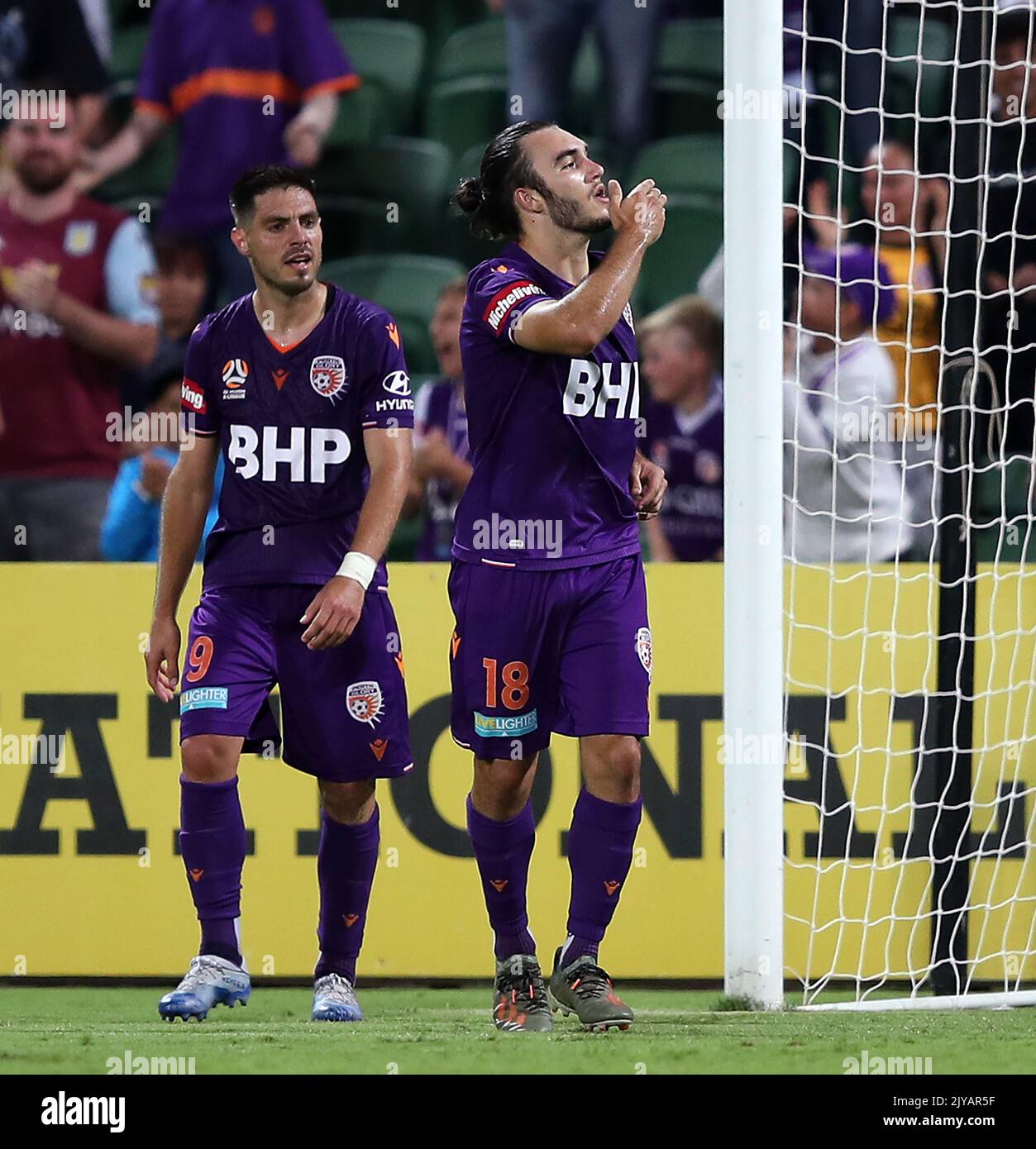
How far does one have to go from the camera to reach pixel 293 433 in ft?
13.2

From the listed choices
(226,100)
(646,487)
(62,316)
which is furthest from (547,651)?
(226,100)

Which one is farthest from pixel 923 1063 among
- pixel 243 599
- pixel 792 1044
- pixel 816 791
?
pixel 816 791

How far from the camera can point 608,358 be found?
3.59m

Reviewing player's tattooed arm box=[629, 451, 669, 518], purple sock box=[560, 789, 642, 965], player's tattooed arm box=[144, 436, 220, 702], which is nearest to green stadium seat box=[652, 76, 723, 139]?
player's tattooed arm box=[144, 436, 220, 702]

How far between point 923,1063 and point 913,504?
2922 millimetres

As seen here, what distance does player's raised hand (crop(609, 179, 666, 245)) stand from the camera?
3.34 metres

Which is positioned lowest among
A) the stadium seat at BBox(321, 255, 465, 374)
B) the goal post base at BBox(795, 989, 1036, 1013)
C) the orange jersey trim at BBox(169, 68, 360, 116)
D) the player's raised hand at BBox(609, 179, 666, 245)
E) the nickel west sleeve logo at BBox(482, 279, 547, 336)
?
the goal post base at BBox(795, 989, 1036, 1013)

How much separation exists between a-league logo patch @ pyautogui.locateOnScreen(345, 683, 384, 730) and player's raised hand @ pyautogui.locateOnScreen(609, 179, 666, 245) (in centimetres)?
125

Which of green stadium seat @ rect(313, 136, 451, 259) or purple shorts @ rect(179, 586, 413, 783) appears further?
green stadium seat @ rect(313, 136, 451, 259)

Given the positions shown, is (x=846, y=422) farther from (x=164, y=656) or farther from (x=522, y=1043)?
(x=522, y=1043)

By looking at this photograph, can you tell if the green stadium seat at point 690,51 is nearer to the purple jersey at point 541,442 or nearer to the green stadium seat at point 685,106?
the green stadium seat at point 685,106

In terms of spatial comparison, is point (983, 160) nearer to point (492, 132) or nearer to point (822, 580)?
point (822, 580)

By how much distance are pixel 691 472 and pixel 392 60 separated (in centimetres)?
199

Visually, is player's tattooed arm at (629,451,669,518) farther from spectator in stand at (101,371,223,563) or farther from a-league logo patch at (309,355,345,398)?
spectator in stand at (101,371,223,563)
